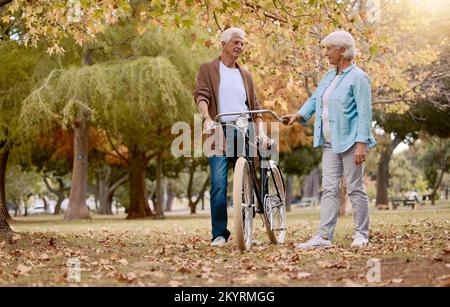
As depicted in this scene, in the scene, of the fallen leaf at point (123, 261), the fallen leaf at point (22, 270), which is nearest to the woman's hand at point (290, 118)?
the fallen leaf at point (123, 261)

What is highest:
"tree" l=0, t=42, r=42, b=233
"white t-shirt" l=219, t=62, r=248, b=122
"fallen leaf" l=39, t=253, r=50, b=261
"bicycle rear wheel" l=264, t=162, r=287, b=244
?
"tree" l=0, t=42, r=42, b=233

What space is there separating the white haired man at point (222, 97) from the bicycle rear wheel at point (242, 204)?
0.43 metres

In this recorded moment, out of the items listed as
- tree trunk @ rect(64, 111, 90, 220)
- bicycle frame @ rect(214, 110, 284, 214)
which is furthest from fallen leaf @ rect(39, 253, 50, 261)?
tree trunk @ rect(64, 111, 90, 220)

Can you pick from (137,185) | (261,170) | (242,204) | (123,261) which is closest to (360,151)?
(261,170)

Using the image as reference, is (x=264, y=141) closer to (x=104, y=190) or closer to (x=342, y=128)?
(x=342, y=128)

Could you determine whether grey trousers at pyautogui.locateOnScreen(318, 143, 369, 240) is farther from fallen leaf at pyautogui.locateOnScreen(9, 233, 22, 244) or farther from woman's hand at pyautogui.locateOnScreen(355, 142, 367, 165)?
fallen leaf at pyautogui.locateOnScreen(9, 233, 22, 244)

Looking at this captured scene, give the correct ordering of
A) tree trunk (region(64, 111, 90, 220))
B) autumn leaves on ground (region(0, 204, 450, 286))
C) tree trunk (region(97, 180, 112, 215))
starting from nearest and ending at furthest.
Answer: autumn leaves on ground (region(0, 204, 450, 286))
tree trunk (region(64, 111, 90, 220))
tree trunk (region(97, 180, 112, 215))

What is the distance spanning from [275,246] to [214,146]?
4.24ft

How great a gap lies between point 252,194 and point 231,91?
1121mm

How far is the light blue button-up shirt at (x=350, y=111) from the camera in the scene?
6.78 m

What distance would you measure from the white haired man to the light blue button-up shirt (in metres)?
0.81

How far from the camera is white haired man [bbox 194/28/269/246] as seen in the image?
23.5 feet
